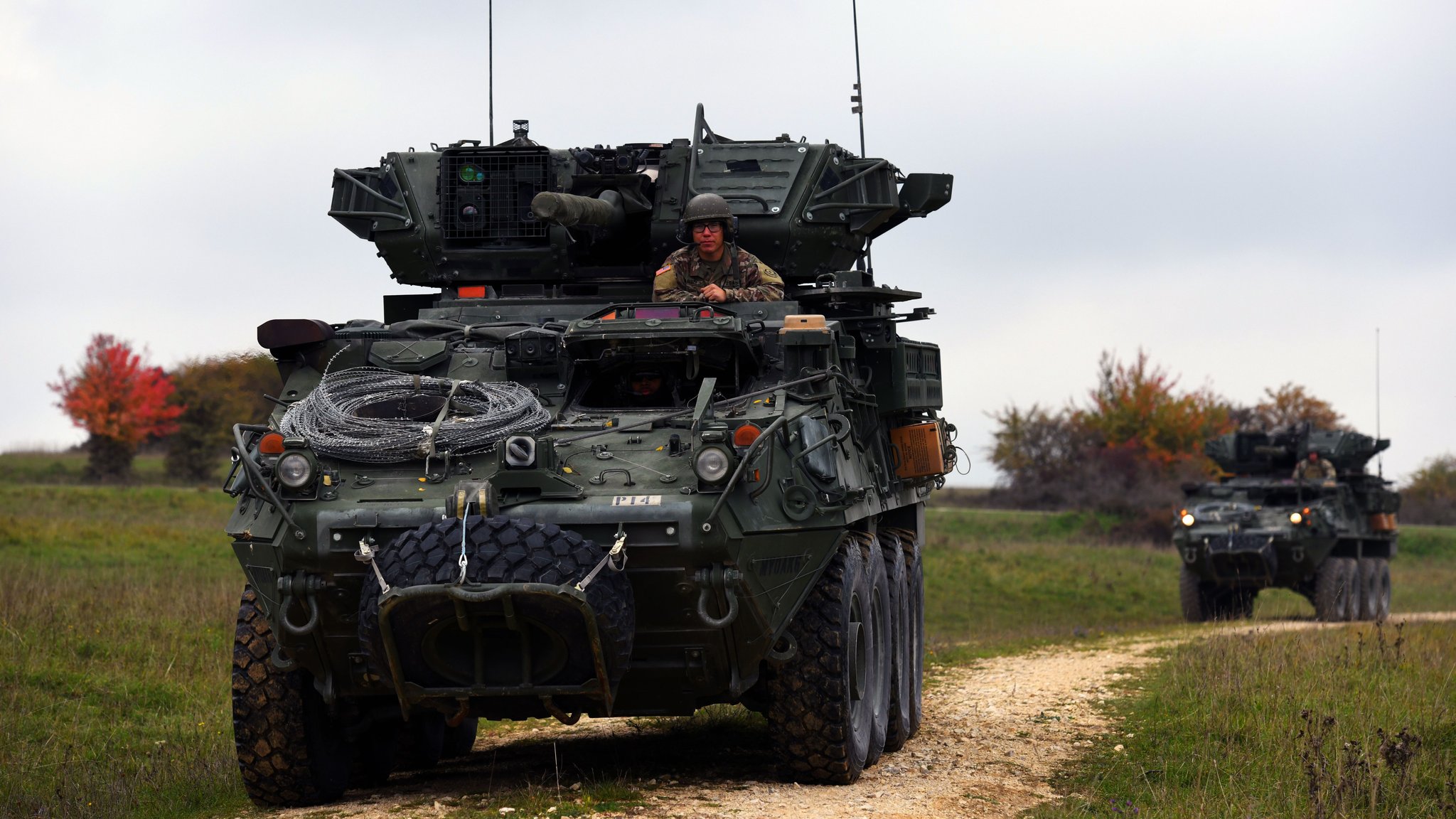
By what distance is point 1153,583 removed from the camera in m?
31.2

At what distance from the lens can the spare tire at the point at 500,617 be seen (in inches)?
296

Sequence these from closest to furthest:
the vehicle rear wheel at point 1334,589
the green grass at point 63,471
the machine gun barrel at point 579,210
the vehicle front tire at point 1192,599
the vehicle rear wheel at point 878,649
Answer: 1. the vehicle rear wheel at point 878,649
2. the machine gun barrel at point 579,210
3. the vehicle rear wheel at point 1334,589
4. the vehicle front tire at point 1192,599
5. the green grass at point 63,471

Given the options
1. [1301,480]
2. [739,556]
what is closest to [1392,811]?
[739,556]

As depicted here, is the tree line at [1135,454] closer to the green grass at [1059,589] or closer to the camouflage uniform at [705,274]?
Result: the green grass at [1059,589]

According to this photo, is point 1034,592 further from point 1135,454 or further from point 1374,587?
point 1135,454

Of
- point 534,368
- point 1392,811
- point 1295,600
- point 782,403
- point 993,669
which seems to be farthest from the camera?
point 1295,600

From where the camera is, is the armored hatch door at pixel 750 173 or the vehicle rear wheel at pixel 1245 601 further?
the vehicle rear wheel at pixel 1245 601

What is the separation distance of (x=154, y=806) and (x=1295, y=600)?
25.1 meters

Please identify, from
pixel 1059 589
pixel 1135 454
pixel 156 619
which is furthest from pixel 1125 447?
pixel 156 619

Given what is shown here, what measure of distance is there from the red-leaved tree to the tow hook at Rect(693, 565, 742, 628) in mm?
37475

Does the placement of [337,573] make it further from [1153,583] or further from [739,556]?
[1153,583]

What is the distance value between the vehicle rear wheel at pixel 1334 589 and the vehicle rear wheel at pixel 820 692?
16774 millimetres

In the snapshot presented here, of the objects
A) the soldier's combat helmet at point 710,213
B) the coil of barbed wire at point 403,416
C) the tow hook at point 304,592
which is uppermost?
the soldier's combat helmet at point 710,213

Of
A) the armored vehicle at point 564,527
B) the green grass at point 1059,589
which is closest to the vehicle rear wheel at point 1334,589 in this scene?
the green grass at point 1059,589
